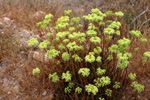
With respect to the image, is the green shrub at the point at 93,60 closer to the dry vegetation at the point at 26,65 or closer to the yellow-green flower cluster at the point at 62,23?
the yellow-green flower cluster at the point at 62,23

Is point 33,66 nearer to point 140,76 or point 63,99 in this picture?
point 63,99

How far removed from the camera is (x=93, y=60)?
170 cm

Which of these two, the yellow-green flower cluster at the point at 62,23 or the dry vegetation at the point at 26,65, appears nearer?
the yellow-green flower cluster at the point at 62,23

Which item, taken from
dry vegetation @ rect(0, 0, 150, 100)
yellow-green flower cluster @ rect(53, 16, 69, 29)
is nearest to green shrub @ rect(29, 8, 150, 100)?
yellow-green flower cluster @ rect(53, 16, 69, 29)

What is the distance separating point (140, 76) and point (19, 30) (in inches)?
134

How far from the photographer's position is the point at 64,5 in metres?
6.32

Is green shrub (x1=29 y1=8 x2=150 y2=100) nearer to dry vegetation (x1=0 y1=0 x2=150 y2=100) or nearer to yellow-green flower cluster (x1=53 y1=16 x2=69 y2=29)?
yellow-green flower cluster (x1=53 y1=16 x2=69 y2=29)

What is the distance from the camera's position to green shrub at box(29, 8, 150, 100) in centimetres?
187

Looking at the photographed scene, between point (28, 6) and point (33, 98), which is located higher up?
point (28, 6)

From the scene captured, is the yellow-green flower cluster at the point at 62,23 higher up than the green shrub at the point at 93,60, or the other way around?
the yellow-green flower cluster at the point at 62,23

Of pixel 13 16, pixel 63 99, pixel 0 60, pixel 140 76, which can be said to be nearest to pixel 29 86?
pixel 63 99

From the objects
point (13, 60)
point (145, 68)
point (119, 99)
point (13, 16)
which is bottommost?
point (119, 99)

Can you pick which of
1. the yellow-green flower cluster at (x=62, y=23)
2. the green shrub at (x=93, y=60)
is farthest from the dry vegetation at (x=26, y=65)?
the yellow-green flower cluster at (x=62, y=23)

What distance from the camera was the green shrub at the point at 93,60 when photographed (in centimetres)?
187
